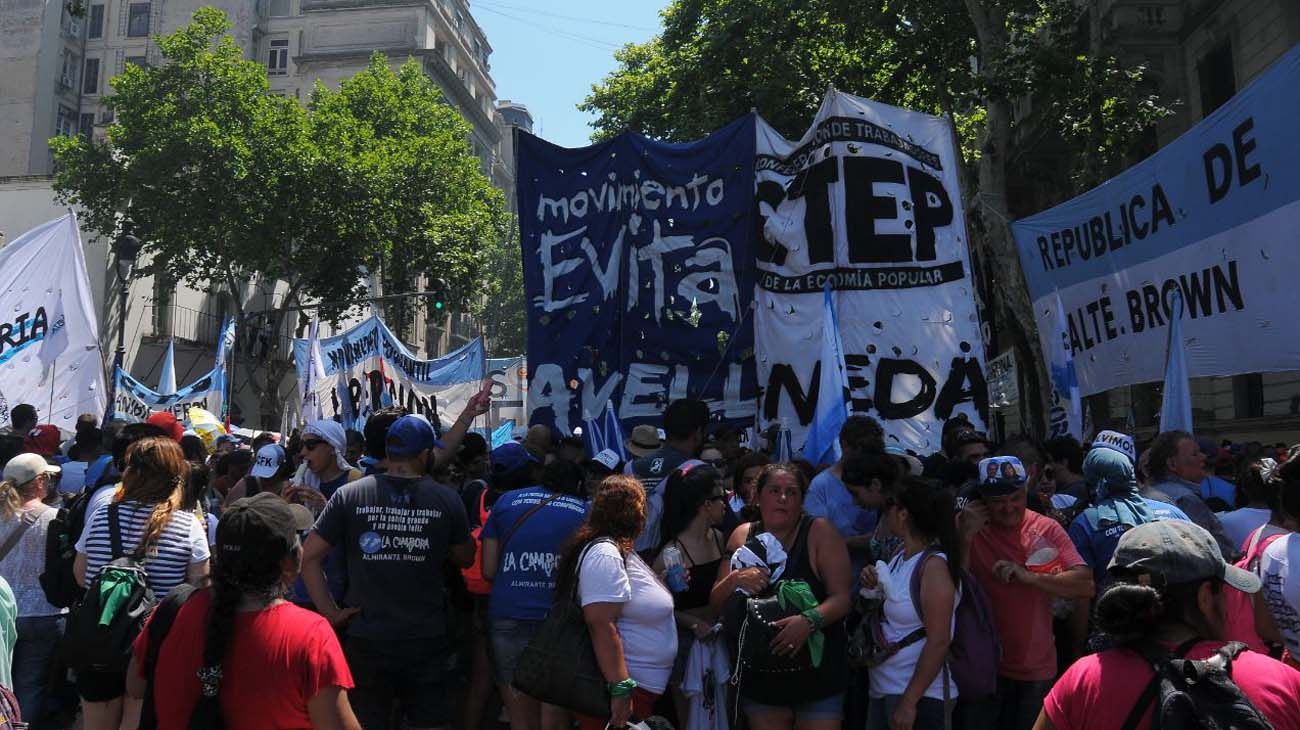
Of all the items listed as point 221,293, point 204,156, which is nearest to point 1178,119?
point 204,156

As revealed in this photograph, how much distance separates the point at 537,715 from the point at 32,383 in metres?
5.92

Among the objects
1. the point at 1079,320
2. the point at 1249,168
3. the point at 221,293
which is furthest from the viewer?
the point at 221,293

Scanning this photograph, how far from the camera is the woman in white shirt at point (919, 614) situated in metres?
4.49

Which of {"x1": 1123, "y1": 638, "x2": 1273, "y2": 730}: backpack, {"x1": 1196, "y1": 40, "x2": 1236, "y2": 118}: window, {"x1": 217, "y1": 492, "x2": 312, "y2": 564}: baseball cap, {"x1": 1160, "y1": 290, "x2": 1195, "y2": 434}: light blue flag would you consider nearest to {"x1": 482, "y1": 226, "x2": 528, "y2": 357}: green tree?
{"x1": 1196, "y1": 40, "x2": 1236, "y2": 118}: window

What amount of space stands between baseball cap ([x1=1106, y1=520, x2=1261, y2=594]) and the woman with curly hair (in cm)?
353

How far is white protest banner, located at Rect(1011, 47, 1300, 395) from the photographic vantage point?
242 inches

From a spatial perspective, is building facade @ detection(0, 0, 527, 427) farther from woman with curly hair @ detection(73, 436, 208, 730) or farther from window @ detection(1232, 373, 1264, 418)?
woman with curly hair @ detection(73, 436, 208, 730)

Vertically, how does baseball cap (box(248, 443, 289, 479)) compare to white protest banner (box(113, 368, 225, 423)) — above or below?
below

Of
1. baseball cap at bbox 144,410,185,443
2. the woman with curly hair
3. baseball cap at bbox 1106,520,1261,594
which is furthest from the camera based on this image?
baseball cap at bbox 144,410,185,443

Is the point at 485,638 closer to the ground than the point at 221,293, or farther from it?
closer to the ground

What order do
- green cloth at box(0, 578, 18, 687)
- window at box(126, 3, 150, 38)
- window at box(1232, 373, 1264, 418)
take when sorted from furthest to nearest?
window at box(126, 3, 150, 38) → window at box(1232, 373, 1264, 418) → green cloth at box(0, 578, 18, 687)

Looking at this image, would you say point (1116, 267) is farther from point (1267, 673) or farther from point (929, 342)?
point (1267, 673)

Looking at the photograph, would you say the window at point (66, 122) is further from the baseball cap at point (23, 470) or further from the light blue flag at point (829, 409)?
the light blue flag at point (829, 409)

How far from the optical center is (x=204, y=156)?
1187 inches
